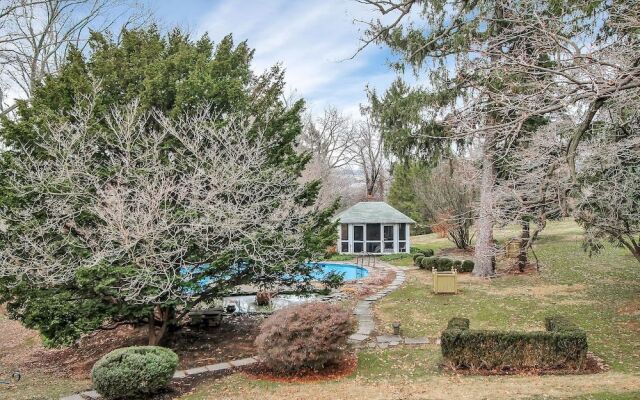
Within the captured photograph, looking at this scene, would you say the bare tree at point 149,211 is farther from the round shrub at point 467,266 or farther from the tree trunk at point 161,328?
the round shrub at point 467,266

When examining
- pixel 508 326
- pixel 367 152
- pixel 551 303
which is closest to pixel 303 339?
pixel 508 326

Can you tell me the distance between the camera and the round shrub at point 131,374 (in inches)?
291

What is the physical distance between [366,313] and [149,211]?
22.4ft

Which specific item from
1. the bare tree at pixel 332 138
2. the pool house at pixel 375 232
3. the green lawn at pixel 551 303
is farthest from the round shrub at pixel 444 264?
the bare tree at pixel 332 138

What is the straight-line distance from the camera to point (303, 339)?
327 inches

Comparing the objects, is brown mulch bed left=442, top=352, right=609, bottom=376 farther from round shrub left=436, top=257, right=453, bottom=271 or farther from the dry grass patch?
round shrub left=436, top=257, right=453, bottom=271

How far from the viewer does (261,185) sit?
10141 mm

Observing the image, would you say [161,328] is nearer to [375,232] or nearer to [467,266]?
[467,266]

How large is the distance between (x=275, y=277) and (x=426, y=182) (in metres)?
16.6

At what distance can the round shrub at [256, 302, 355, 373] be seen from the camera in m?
8.27

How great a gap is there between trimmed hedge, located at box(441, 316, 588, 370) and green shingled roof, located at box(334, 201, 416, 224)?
58.9ft

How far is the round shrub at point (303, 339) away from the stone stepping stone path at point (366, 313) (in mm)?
1804

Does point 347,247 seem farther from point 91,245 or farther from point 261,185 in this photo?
point 91,245

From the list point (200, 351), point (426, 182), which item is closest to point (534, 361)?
point (200, 351)
